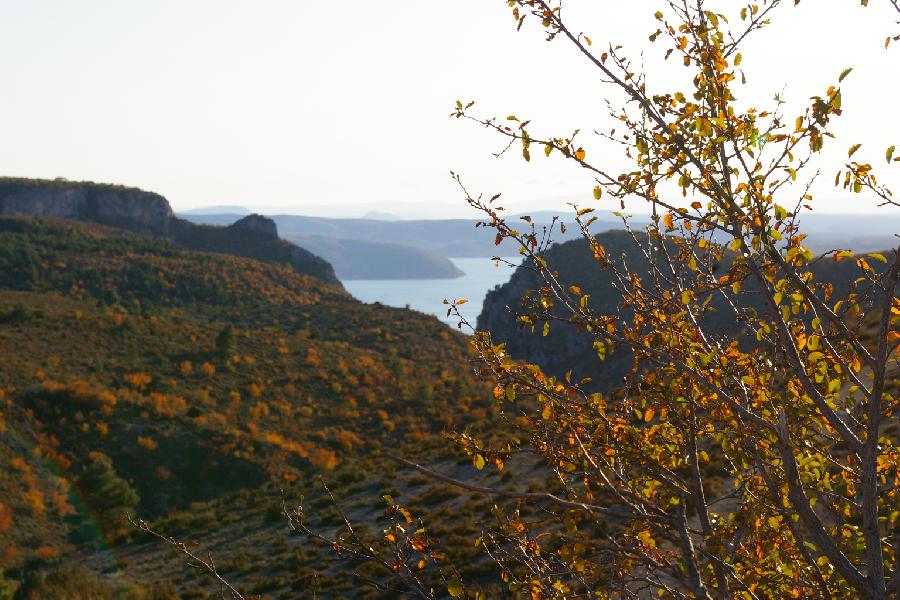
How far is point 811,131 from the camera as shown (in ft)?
10.9

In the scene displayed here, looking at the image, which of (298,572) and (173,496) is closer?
(298,572)

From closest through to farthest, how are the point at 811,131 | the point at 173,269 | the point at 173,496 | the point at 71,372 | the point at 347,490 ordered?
the point at 811,131 → the point at 347,490 → the point at 173,496 → the point at 71,372 → the point at 173,269

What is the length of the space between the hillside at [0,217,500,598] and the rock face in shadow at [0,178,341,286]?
44.3 m

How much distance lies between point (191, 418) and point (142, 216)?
9930 centimetres

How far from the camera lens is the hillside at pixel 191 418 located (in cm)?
2152

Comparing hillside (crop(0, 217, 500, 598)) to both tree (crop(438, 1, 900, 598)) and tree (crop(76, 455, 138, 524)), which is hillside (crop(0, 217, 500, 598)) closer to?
tree (crop(76, 455, 138, 524))

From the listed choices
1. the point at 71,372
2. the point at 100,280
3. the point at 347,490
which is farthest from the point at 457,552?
the point at 100,280

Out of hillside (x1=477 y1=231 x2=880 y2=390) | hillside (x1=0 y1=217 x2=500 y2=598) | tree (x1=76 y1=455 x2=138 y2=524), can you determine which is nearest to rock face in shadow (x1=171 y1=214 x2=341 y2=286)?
hillside (x1=477 y1=231 x2=880 y2=390)

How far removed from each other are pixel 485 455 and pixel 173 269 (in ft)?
278

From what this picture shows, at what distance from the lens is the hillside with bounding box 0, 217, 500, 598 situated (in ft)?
70.6

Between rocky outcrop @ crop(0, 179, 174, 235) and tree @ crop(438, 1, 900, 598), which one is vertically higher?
rocky outcrop @ crop(0, 179, 174, 235)

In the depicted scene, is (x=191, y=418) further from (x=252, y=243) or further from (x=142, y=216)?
(x=142, y=216)

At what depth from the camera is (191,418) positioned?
3697 cm

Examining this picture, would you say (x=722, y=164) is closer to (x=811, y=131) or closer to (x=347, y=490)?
(x=811, y=131)
